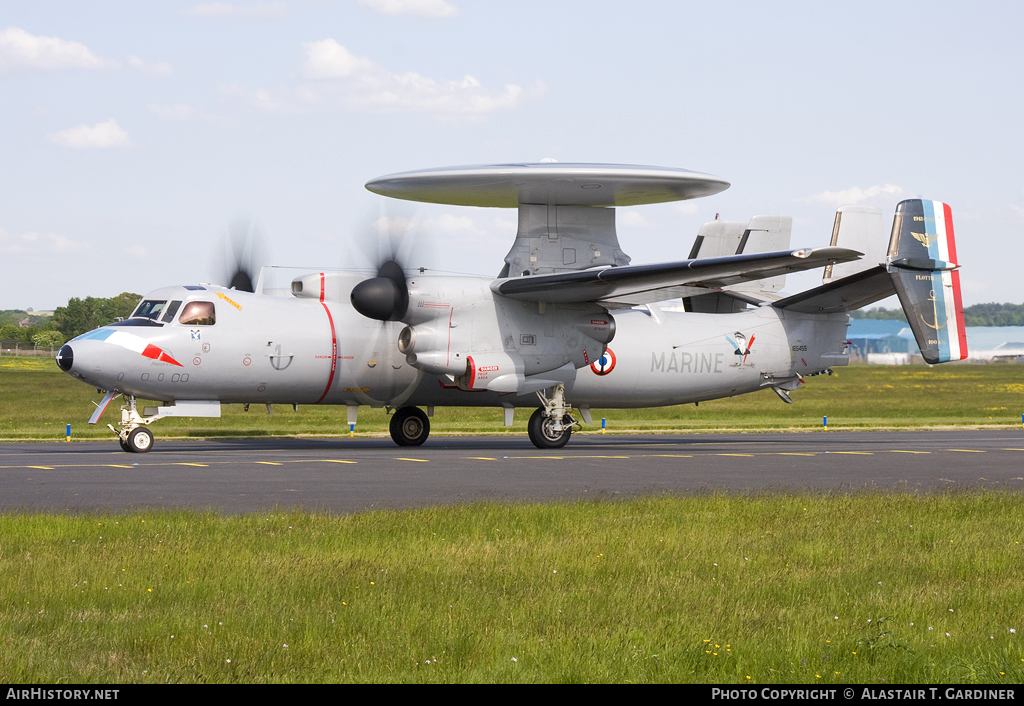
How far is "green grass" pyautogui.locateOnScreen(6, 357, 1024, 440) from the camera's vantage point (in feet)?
127

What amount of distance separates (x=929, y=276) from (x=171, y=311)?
19.6 m

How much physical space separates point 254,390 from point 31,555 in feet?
51.7

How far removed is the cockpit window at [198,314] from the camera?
81.3 ft

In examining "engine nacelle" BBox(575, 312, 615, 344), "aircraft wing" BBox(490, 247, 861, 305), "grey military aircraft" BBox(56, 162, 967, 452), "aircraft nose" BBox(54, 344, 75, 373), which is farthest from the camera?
"engine nacelle" BBox(575, 312, 615, 344)

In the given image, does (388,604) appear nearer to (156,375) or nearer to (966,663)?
(966,663)

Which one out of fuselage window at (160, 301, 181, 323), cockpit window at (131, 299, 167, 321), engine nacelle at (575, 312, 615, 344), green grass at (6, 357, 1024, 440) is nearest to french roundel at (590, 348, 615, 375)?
engine nacelle at (575, 312, 615, 344)

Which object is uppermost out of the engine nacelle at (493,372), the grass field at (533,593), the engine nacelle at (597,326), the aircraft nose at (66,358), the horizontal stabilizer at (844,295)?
the horizontal stabilizer at (844,295)

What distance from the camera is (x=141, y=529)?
1169 cm

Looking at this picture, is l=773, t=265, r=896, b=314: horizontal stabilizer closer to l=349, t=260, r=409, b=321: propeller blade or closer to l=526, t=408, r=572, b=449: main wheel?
l=526, t=408, r=572, b=449: main wheel

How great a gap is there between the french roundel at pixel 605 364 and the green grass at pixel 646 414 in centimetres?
937

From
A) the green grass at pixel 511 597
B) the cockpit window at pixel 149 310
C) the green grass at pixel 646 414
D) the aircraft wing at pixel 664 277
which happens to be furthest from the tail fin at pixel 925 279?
the cockpit window at pixel 149 310

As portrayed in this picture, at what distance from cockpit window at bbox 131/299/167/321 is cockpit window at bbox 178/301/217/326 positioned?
56 cm

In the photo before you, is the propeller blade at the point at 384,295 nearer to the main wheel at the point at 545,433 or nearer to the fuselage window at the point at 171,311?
the fuselage window at the point at 171,311
